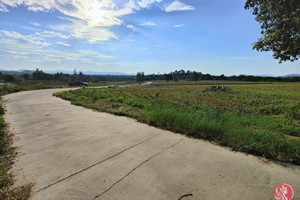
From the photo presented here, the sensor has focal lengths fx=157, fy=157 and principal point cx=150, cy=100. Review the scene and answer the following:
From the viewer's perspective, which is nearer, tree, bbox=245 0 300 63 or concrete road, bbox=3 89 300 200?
concrete road, bbox=3 89 300 200

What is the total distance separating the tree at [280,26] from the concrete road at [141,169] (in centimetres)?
525

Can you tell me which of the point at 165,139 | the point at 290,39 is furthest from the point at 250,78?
the point at 165,139

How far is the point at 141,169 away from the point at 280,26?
8044mm

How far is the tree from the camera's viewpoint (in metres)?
5.68

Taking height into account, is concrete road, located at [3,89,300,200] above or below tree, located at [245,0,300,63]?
below

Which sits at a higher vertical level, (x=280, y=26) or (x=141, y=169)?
(x=280, y=26)

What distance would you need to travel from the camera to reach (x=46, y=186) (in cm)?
245

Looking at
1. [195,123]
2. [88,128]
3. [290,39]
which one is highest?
[290,39]

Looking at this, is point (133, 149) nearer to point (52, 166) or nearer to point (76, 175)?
point (76, 175)

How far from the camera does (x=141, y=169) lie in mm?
2873

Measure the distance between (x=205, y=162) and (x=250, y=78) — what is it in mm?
108783

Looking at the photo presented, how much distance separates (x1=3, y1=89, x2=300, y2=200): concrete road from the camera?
90.3 inches

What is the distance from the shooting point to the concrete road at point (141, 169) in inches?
90.3

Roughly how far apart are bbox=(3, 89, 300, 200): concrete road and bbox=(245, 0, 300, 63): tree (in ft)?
17.2
